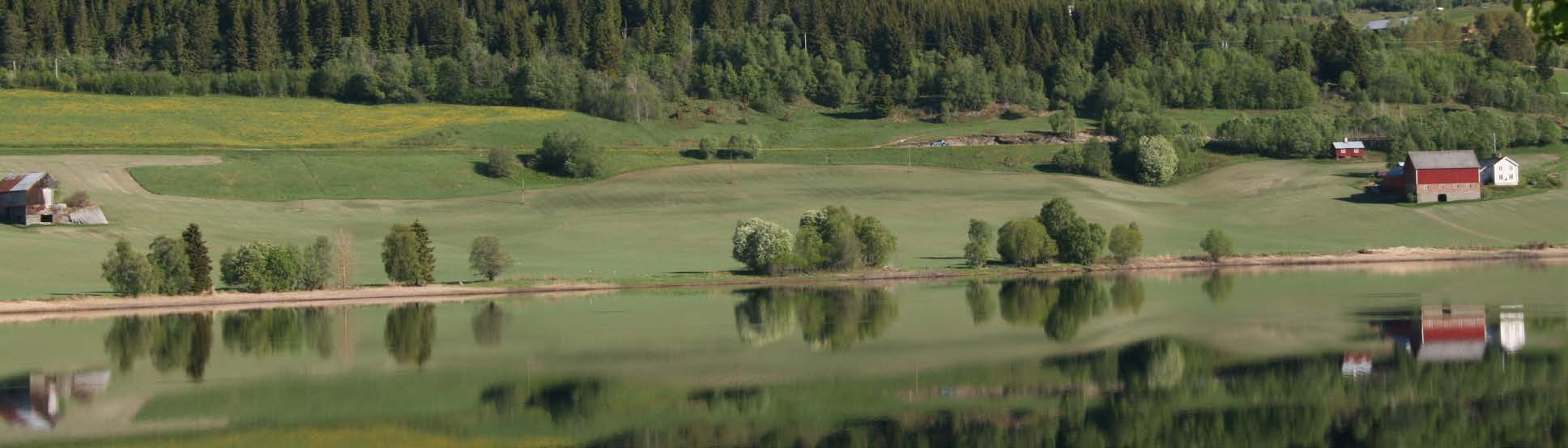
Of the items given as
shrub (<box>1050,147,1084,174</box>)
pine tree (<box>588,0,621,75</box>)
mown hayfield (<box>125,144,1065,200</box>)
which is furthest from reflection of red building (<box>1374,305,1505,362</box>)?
pine tree (<box>588,0,621,75</box>)

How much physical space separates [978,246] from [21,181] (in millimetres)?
53490

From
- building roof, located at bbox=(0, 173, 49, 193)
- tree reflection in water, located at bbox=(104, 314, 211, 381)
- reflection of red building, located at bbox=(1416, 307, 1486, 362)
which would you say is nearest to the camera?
reflection of red building, located at bbox=(1416, 307, 1486, 362)

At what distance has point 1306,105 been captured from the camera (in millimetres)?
150250

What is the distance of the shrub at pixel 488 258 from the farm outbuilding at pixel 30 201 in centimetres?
2832

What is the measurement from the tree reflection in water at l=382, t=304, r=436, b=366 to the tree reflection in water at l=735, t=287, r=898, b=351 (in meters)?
10.4

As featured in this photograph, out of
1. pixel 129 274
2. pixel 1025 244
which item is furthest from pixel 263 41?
pixel 1025 244

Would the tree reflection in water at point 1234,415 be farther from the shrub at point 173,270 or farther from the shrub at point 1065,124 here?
the shrub at point 1065,124

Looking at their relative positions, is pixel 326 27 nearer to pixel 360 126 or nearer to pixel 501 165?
pixel 360 126

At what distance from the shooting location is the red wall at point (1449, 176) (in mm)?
104875

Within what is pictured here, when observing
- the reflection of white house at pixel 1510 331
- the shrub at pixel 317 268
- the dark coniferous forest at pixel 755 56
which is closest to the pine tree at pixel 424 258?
the shrub at pixel 317 268

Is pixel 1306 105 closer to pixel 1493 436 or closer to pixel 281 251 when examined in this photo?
pixel 281 251

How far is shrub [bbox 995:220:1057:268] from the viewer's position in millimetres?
85000

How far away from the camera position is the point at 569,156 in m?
118

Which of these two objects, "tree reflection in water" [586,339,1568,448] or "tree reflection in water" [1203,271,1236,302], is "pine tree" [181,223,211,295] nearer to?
"tree reflection in water" [1203,271,1236,302]
